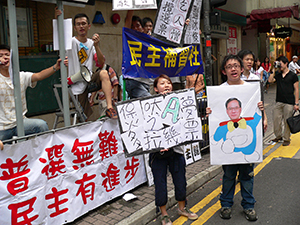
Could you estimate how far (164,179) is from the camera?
3.67m

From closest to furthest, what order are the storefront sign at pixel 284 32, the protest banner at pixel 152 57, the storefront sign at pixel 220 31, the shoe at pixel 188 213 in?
1. the shoe at pixel 188 213
2. the protest banner at pixel 152 57
3. the storefront sign at pixel 220 31
4. the storefront sign at pixel 284 32

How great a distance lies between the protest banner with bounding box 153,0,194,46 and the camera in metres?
5.18

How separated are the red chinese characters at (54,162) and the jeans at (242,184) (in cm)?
198

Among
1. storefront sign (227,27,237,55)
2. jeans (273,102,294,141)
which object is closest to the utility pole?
jeans (273,102,294,141)

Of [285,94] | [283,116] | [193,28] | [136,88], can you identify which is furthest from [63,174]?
[283,116]

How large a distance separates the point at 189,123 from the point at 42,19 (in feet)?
15.8

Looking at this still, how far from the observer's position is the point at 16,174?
319 centimetres

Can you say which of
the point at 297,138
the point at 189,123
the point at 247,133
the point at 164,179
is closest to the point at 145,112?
the point at 189,123

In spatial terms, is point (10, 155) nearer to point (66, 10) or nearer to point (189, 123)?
point (189, 123)

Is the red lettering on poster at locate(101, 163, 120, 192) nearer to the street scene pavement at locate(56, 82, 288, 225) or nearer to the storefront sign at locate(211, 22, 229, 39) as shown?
the street scene pavement at locate(56, 82, 288, 225)

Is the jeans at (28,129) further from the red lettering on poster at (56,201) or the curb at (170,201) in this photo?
the curb at (170,201)

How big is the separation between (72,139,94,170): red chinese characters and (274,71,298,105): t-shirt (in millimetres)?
4964

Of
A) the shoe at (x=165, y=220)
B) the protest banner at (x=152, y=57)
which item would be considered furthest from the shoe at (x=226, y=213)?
the protest banner at (x=152, y=57)

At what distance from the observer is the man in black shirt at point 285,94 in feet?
22.7
